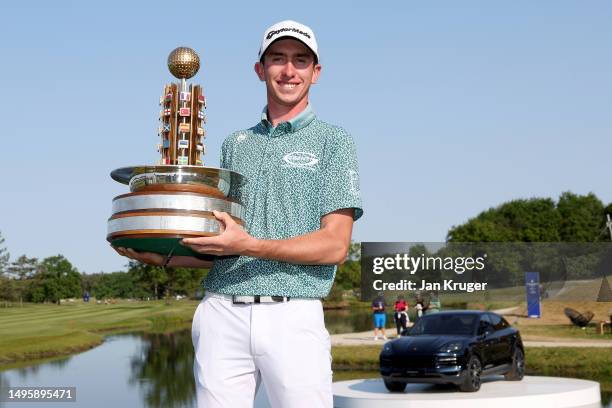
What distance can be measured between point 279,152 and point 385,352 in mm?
12340

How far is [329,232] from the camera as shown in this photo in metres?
3.00

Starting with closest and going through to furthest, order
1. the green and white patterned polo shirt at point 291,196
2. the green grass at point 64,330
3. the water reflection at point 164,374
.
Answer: the green and white patterned polo shirt at point 291,196, the water reflection at point 164,374, the green grass at point 64,330

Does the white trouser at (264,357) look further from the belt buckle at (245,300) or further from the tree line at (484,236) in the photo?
the tree line at (484,236)

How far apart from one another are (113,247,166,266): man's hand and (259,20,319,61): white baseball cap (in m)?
0.86

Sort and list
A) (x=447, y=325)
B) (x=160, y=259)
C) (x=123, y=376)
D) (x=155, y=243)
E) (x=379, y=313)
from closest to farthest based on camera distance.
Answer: (x=155, y=243) < (x=160, y=259) < (x=447, y=325) < (x=123, y=376) < (x=379, y=313)

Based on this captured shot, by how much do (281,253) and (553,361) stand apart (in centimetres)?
2268

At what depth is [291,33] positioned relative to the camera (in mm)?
3076

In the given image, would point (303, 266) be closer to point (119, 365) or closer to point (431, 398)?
point (431, 398)

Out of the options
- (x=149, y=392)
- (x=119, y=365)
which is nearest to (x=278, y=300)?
(x=149, y=392)

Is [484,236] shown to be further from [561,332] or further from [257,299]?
[257,299]

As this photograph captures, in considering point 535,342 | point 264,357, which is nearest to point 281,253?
point 264,357

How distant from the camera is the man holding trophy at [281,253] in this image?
2947 mm

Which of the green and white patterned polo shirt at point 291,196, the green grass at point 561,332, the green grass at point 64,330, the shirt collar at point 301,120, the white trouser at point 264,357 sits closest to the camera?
the white trouser at point 264,357

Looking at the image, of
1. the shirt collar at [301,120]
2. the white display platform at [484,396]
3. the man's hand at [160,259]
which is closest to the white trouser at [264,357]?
the man's hand at [160,259]
